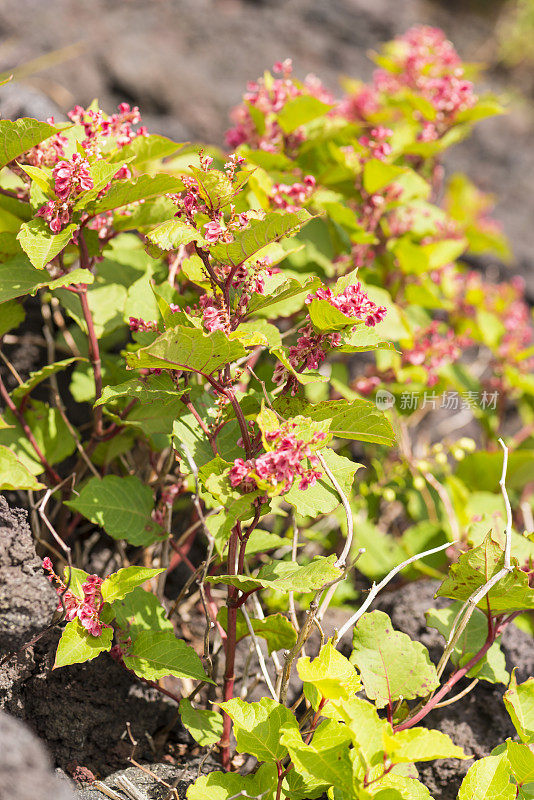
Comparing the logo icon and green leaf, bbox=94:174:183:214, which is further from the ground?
green leaf, bbox=94:174:183:214

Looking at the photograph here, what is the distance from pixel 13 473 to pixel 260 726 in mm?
571

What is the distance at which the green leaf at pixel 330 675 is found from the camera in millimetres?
893

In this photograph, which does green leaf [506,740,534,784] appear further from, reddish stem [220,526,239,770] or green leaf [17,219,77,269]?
green leaf [17,219,77,269]

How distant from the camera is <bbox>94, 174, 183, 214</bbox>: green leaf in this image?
1.07 meters

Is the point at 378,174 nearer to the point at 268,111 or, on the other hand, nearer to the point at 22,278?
the point at 268,111

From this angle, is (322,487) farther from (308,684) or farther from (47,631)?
(47,631)

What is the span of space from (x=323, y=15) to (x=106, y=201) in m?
3.08

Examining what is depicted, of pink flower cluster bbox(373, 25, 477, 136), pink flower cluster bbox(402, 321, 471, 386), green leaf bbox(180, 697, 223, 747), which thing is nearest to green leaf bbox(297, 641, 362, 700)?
green leaf bbox(180, 697, 223, 747)

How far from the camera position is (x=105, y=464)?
134 centimetres

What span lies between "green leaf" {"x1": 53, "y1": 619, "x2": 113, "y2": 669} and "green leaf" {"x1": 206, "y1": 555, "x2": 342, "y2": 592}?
19 centimetres

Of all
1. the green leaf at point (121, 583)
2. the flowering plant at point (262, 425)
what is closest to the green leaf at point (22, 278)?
the flowering plant at point (262, 425)

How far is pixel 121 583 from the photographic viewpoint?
1.02 meters

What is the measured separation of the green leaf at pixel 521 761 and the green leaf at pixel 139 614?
56 cm

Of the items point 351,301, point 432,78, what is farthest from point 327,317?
point 432,78
